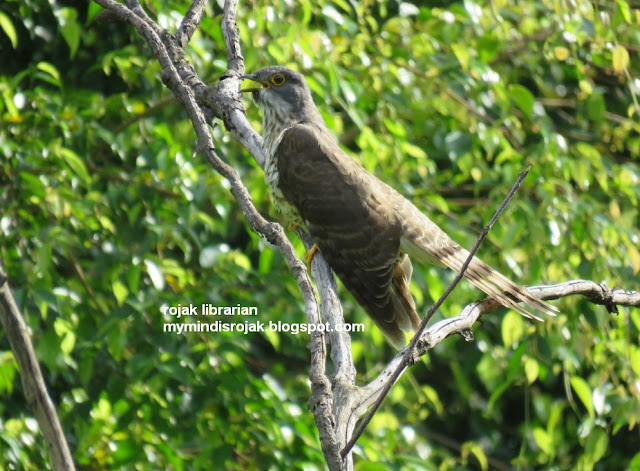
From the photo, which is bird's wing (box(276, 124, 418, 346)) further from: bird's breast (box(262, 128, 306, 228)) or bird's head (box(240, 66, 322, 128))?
bird's head (box(240, 66, 322, 128))

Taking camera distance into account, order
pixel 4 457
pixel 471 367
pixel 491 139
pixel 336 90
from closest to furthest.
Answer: pixel 4 457
pixel 336 90
pixel 491 139
pixel 471 367

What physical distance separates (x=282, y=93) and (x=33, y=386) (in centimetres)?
165

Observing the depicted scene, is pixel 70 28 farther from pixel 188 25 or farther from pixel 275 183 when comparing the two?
pixel 275 183

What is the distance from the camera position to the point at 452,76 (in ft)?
14.1

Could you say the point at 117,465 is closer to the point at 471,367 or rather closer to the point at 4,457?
the point at 4,457

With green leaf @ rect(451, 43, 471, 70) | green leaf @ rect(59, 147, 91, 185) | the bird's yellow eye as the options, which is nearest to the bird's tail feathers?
the bird's yellow eye

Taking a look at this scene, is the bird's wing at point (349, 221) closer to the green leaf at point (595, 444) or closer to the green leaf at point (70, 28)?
the green leaf at point (595, 444)

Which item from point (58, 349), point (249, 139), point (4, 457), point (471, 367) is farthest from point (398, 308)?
point (471, 367)

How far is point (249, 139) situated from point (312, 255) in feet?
1.58

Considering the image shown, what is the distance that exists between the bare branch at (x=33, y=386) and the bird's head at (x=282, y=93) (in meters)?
1.45

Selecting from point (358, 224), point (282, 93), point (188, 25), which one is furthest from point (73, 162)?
point (358, 224)

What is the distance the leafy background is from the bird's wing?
29 cm

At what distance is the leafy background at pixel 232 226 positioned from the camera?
3.44 m

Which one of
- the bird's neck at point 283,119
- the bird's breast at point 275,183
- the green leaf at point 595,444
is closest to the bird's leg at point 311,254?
the bird's breast at point 275,183
